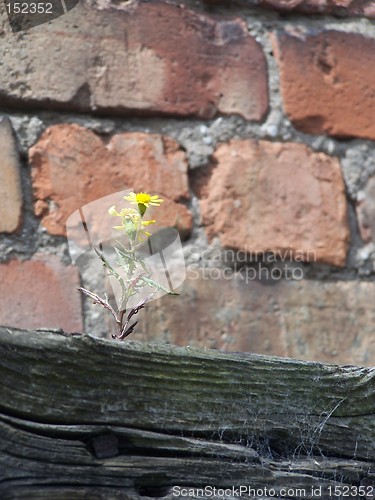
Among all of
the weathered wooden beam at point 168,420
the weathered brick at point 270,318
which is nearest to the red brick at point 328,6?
the weathered brick at point 270,318

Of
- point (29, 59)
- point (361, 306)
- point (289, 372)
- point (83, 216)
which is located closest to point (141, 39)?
point (29, 59)

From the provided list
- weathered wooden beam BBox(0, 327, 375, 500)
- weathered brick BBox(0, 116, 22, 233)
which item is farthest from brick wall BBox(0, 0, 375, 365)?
weathered wooden beam BBox(0, 327, 375, 500)

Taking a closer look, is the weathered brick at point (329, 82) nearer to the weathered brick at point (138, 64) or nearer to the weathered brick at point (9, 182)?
the weathered brick at point (138, 64)

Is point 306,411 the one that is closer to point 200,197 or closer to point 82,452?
point 82,452

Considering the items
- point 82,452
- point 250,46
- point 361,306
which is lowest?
point 361,306

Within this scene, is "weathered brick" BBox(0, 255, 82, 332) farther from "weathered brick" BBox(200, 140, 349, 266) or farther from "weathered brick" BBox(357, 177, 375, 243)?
"weathered brick" BBox(357, 177, 375, 243)
